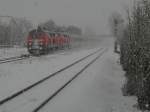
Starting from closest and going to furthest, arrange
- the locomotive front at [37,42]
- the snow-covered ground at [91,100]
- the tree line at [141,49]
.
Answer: the tree line at [141,49] → the snow-covered ground at [91,100] → the locomotive front at [37,42]

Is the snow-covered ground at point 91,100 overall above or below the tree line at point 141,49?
below


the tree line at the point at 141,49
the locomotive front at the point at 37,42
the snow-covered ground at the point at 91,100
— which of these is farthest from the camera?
the locomotive front at the point at 37,42

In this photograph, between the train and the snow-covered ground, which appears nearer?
the snow-covered ground

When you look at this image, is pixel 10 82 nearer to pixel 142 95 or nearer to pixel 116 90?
pixel 116 90

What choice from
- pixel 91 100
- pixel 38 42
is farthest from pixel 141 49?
pixel 38 42

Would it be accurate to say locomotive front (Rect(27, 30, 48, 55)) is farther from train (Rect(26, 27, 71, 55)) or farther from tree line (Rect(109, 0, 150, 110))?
tree line (Rect(109, 0, 150, 110))

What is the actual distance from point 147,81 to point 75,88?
14.9 feet

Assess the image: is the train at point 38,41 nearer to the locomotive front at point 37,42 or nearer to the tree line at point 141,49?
the locomotive front at point 37,42

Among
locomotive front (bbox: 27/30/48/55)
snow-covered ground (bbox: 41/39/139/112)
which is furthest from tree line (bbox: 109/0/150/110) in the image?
locomotive front (bbox: 27/30/48/55)

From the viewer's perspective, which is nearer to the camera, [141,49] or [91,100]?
[141,49]

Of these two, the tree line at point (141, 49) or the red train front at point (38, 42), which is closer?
the tree line at point (141, 49)

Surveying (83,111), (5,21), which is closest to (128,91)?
(83,111)

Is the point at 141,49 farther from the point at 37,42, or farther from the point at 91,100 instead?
the point at 37,42

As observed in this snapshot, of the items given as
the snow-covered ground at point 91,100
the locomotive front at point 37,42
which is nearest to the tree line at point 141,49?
the snow-covered ground at point 91,100
